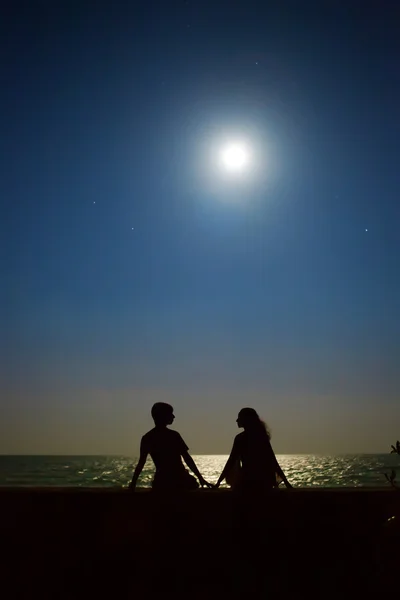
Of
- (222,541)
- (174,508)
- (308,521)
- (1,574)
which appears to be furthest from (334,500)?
(1,574)

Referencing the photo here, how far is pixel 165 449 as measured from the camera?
498cm

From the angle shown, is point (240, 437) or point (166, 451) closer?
point (166, 451)

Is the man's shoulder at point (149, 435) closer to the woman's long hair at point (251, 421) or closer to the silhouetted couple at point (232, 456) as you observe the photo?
the silhouetted couple at point (232, 456)

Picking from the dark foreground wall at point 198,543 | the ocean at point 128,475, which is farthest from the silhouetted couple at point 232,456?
the ocean at point 128,475

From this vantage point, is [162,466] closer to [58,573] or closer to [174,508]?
[174,508]

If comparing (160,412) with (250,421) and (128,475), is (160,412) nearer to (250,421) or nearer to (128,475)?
(250,421)

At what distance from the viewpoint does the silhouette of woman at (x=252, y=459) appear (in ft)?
15.3

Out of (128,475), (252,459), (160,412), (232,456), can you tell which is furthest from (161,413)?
(128,475)

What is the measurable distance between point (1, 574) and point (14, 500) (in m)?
0.90

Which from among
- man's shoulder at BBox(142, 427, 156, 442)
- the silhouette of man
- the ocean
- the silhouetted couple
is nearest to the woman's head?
the silhouetted couple

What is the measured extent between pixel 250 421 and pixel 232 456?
43cm

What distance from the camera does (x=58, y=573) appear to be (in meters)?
3.73

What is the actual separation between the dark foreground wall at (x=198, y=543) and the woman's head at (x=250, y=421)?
81cm

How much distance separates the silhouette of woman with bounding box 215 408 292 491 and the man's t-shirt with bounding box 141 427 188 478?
1.67 ft
